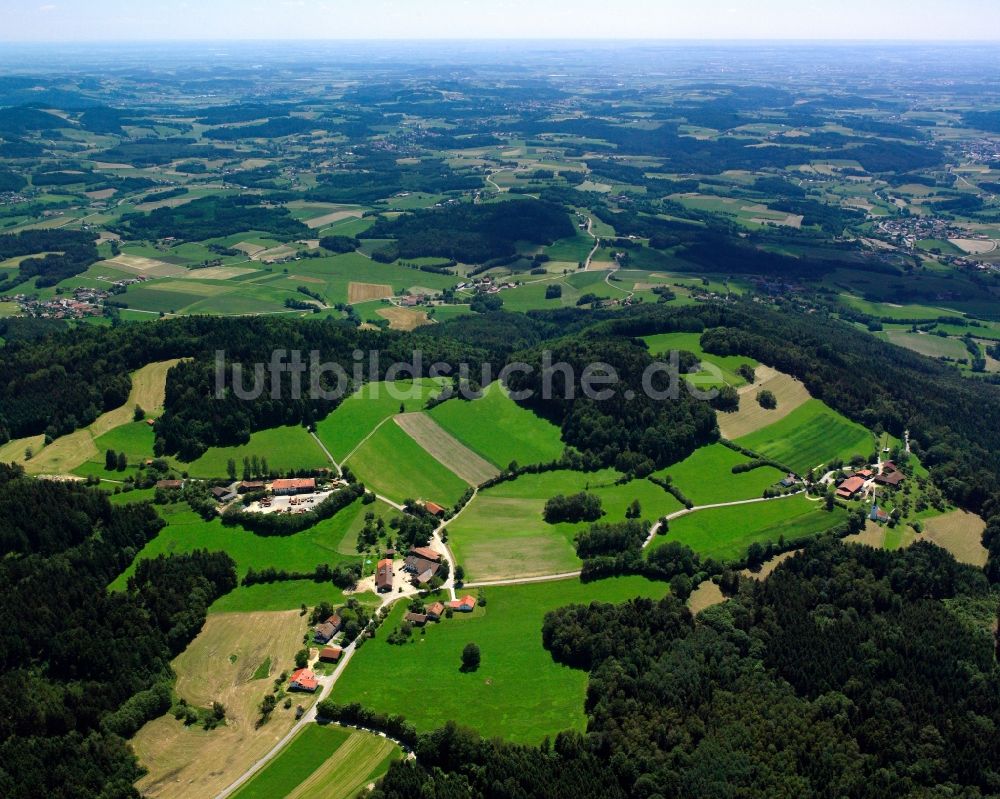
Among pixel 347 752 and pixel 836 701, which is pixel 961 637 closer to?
pixel 836 701

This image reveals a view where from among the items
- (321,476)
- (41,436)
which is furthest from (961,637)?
(41,436)

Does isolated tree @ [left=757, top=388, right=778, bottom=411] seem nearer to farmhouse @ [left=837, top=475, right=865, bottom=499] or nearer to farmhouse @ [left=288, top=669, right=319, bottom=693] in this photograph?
farmhouse @ [left=837, top=475, right=865, bottom=499]

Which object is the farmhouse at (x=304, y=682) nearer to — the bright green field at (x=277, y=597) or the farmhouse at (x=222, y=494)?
the bright green field at (x=277, y=597)

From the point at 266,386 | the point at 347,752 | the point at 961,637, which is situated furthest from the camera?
the point at 266,386

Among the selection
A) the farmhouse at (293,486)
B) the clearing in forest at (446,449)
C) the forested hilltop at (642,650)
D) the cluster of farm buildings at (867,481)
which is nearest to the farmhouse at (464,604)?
the forested hilltop at (642,650)

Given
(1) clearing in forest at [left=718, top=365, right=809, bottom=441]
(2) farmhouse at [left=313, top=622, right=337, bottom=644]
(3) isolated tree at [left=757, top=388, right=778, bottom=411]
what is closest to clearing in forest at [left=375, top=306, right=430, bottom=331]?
(1) clearing in forest at [left=718, top=365, right=809, bottom=441]

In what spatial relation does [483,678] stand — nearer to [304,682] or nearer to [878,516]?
[304,682]
